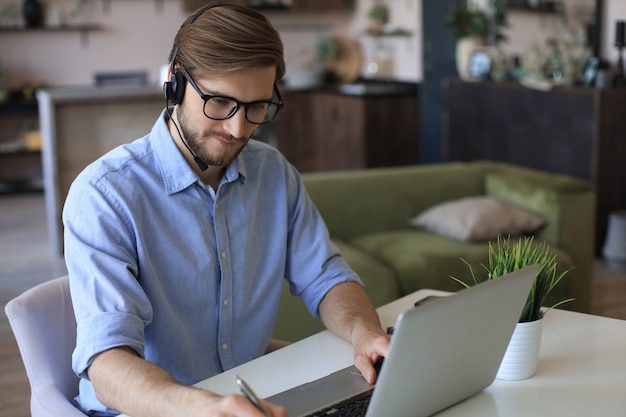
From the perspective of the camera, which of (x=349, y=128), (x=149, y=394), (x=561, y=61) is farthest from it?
(x=349, y=128)

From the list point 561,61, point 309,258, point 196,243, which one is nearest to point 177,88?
point 196,243

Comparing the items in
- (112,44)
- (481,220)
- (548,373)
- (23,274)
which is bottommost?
(23,274)

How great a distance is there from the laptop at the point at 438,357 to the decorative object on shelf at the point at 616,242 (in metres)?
3.55

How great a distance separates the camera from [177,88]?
1.50m

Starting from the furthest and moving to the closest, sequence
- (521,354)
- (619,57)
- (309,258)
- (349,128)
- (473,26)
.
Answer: (349,128) → (473,26) → (619,57) → (309,258) → (521,354)

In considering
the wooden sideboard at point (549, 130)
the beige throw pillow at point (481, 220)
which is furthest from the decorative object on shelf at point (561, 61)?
the beige throw pillow at point (481, 220)

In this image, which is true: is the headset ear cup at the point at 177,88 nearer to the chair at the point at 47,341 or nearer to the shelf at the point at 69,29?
the chair at the point at 47,341

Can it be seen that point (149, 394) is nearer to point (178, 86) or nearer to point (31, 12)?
point (178, 86)

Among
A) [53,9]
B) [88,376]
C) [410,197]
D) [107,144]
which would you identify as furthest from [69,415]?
[53,9]

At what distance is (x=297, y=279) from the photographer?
5.83ft

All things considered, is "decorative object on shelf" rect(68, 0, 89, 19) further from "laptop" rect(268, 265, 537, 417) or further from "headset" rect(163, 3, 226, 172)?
"laptop" rect(268, 265, 537, 417)

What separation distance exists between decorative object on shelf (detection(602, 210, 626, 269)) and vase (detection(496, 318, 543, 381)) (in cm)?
343

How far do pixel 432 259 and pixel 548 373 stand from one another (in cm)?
193

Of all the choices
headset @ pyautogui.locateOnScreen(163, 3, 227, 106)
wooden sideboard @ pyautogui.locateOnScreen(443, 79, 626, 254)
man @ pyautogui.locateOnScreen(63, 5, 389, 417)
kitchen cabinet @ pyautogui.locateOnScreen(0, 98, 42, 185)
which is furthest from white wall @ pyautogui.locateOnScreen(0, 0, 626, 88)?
headset @ pyautogui.locateOnScreen(163, 3, 227, 106)
